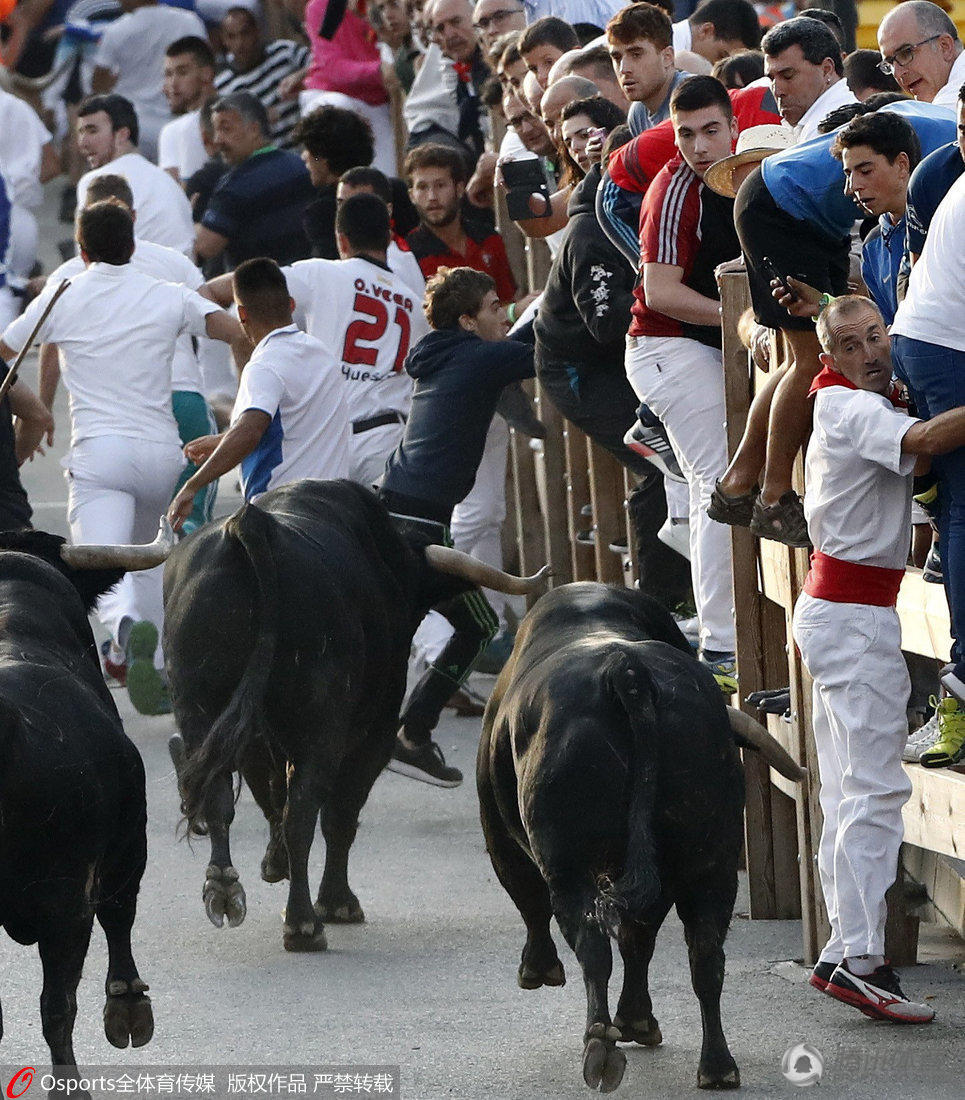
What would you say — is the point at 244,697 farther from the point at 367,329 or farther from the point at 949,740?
the point at 367,329

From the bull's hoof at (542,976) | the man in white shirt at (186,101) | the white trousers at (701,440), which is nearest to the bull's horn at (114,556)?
the bull's hoof at (542,976)

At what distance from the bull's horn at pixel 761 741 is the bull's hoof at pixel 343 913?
1.94 m

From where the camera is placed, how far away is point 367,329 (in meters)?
10.1

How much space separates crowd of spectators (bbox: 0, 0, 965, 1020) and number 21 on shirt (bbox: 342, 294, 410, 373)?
0.01m

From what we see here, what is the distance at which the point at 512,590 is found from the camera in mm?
7586

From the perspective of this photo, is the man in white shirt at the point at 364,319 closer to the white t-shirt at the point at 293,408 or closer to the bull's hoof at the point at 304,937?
the white t-shirt at the point at 293,408

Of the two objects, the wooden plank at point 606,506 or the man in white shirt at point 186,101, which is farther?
the man in white shirt at point 186,101

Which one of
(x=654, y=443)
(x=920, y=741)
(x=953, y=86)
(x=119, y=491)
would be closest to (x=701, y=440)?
(x=654, y=443)

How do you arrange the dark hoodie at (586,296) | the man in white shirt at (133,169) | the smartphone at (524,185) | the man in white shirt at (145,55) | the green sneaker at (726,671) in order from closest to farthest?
the green sneaker at (726,671) → the dark hoodie at (586,296) → the smartphone at (524,185) → the man in white shirt at (133,169) → the man in white shirt at (145,55)

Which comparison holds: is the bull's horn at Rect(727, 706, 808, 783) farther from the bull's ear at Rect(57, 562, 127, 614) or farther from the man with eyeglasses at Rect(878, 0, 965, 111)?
the man with eyeglasses at Rect(878, 0, 965, 111)

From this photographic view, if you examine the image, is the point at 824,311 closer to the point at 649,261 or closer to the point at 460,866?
the point at 649,261

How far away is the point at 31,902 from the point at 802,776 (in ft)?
7.41

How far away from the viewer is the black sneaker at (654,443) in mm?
7930

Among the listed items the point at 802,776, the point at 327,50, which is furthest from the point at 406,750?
the point at 327,50
